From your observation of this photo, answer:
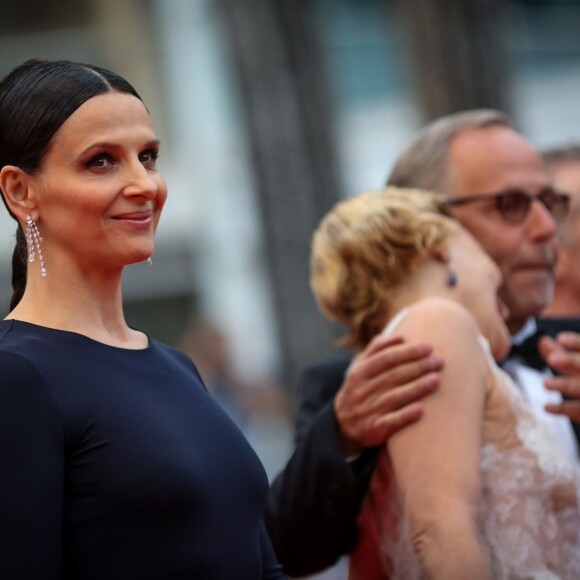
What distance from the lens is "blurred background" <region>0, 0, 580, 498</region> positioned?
10758mm

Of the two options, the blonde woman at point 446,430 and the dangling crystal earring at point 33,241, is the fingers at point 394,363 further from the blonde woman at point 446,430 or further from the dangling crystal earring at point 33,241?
the dangling crystal earring at point 33,241

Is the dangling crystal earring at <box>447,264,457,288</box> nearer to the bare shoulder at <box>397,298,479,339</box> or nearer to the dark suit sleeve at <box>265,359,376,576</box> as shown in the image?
the bare shoulder at <box>397,298,479,339</box>

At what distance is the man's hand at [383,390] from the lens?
8.80ft

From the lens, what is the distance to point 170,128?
41.3 ft

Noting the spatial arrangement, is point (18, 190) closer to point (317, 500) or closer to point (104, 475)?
point (104, 475)

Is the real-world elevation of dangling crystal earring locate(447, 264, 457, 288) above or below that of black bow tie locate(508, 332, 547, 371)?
above

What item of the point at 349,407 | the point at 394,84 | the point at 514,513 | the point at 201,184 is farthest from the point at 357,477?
the point at 394,84

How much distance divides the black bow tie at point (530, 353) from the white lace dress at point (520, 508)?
0.55 m

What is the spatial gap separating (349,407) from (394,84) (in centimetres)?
1024

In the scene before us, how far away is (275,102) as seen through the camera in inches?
426

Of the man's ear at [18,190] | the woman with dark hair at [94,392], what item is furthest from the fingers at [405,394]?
the man's ear at [18,190]

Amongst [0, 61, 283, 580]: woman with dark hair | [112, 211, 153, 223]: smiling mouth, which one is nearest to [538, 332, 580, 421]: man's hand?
[0, 61, 283, 580]: woman with dark hair

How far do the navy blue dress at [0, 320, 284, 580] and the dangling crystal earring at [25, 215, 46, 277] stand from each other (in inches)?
4.2

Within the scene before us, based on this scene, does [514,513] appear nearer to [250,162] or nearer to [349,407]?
[349,407]
